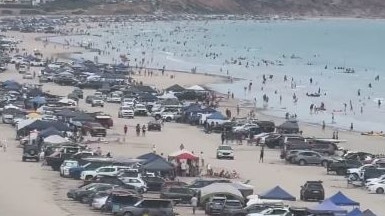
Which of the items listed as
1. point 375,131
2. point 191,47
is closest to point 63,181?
point 375,131

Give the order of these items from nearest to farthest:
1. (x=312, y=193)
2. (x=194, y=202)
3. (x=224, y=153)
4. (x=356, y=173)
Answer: (x=194, y=202) < (x=312, y=193) < (x=356, y=173) < (x=224, y=153)

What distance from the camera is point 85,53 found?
398 ft

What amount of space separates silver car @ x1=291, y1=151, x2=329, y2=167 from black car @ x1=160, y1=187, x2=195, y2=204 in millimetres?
12796

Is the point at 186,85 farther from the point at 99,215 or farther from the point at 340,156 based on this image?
the point at 99,215

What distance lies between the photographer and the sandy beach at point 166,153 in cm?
3086

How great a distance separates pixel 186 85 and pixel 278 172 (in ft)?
138

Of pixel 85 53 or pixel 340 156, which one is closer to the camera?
pixel 340 156

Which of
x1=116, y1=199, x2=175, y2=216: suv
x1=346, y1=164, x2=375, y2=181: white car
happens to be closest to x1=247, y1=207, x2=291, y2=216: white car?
x1=116, y1=199, x2=175, y2=216: suv

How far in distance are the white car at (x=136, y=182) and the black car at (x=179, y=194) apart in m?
1.17

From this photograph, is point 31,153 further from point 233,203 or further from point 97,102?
point 97,102

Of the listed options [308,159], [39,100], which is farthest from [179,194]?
[39,100]

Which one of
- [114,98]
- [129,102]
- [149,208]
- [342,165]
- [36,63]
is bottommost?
[342,165]

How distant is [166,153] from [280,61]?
82212 mm

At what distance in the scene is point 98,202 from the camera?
2992 cm
